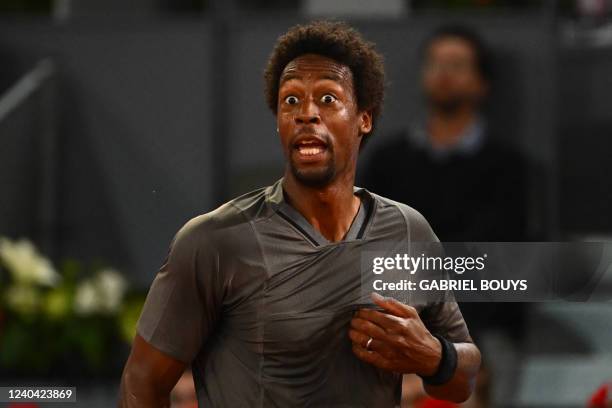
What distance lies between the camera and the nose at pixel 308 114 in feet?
4.36

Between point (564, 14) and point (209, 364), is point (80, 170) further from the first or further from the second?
point (564, 14)

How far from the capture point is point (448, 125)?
2102mm

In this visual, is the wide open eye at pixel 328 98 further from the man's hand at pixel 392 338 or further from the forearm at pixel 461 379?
the forearm at pixel 461 379

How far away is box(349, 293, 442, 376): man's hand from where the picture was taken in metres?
1.33

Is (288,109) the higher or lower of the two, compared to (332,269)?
higher

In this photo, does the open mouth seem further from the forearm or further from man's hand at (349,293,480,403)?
the forearm

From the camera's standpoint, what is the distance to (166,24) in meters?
2.49

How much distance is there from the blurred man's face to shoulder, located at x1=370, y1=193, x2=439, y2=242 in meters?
0.77

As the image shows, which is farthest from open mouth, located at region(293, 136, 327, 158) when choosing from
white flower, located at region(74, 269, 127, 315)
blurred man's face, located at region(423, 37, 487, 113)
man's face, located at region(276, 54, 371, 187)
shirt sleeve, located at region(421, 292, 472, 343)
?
blurred man's face, located at region(423, 37, 487, 113)

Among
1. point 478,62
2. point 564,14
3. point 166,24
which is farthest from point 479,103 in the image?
point 166,24

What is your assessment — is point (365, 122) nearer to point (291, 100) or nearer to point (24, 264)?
point (291, 100)

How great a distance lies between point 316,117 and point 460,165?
73 cm

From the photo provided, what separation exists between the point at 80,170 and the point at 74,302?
0.86 ft

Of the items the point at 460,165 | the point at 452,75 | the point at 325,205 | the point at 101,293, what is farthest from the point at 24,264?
the point at 452,75
